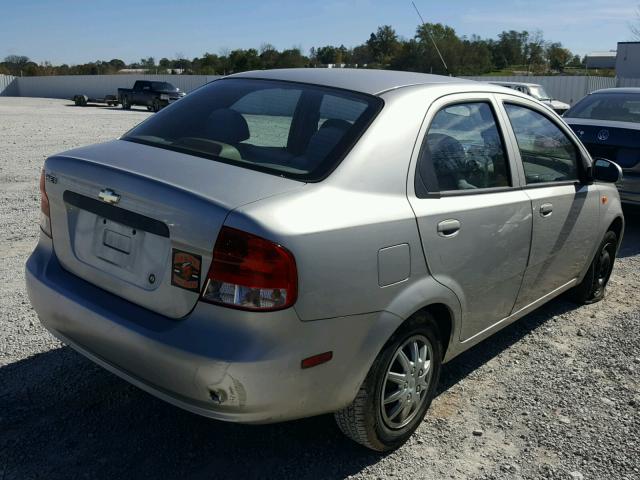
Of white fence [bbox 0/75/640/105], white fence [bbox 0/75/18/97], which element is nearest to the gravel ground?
white fence [bbox 0/75/640/105]

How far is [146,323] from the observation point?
262 cm

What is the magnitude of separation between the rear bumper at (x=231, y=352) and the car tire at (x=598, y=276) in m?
2.98

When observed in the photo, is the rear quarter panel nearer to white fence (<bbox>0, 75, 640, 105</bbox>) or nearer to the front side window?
the front side window

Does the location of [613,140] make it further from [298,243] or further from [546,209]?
[298,243]

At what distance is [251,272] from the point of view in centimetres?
242

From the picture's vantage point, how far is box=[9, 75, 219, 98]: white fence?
51156 mm

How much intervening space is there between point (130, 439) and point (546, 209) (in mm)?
2690

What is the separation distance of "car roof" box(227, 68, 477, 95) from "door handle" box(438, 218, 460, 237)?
710mm

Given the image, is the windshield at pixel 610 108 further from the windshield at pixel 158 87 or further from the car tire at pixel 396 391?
the windshield at pixel 158 87

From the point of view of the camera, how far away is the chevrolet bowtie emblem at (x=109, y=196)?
2.73 meters

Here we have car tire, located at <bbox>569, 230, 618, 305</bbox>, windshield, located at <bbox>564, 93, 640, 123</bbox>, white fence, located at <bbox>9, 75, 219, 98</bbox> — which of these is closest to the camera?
car tire, located at <bbox>569, 230, 618, 305</bbox>

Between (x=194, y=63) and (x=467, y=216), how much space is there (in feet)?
250

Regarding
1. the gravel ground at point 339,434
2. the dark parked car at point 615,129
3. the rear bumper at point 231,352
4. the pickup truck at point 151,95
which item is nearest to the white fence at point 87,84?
the pickup truck at point 151,95

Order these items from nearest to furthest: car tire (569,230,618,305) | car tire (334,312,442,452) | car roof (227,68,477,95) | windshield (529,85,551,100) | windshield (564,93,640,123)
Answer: car tire (334,312,442,452)
car roof (227,68,477,95)
car tire (569,230,618,305)
windshield (564,93,640,123)
windshield (529,85,551,100)
